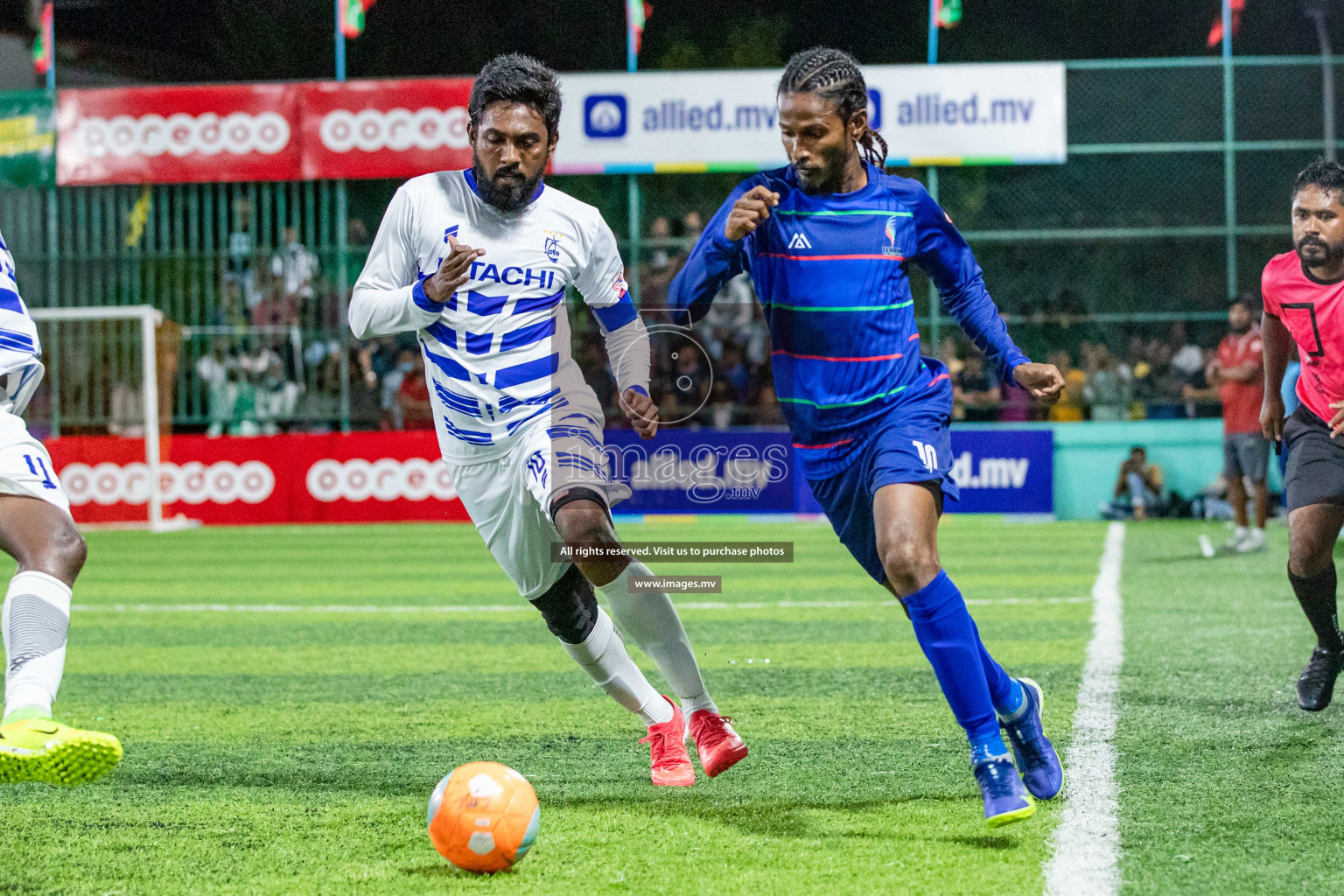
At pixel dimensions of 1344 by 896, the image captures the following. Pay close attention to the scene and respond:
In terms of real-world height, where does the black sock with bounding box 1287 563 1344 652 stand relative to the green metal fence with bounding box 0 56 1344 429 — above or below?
below

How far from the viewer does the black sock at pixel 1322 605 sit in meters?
5.57

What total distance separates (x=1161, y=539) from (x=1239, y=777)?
10.7 m

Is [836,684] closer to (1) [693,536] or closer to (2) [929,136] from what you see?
(1) [693,536]

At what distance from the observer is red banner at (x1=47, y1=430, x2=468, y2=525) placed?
18.3 meters

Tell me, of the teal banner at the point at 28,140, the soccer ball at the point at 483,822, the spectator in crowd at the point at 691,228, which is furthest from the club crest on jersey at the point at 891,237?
the teal banner at the point at 28,140

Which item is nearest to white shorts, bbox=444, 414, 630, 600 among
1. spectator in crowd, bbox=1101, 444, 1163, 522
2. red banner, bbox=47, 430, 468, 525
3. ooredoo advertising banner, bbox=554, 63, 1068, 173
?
red banner, bbox=47, 430, 468, 525

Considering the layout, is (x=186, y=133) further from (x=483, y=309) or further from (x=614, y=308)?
(x=483, y=309)

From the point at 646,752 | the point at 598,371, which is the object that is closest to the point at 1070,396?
the point at 598,371

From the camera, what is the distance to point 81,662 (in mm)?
7641

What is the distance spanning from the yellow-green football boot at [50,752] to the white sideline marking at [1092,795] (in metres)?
2.26

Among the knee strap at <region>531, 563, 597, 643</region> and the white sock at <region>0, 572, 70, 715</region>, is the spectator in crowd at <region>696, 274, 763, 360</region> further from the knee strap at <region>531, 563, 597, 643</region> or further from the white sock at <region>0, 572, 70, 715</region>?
the white sock at <region>0, 572, 70, 715</region>

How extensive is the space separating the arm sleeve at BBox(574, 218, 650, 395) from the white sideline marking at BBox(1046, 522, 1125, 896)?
1.86m

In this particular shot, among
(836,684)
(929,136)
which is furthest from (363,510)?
(836,684)

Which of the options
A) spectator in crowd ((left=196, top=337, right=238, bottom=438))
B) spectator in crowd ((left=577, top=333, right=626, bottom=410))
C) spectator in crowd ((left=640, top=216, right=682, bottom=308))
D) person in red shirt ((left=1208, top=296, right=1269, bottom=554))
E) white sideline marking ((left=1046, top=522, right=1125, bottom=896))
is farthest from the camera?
spectator in crowd ((left=196, top=337, right=238, bottom=438))
